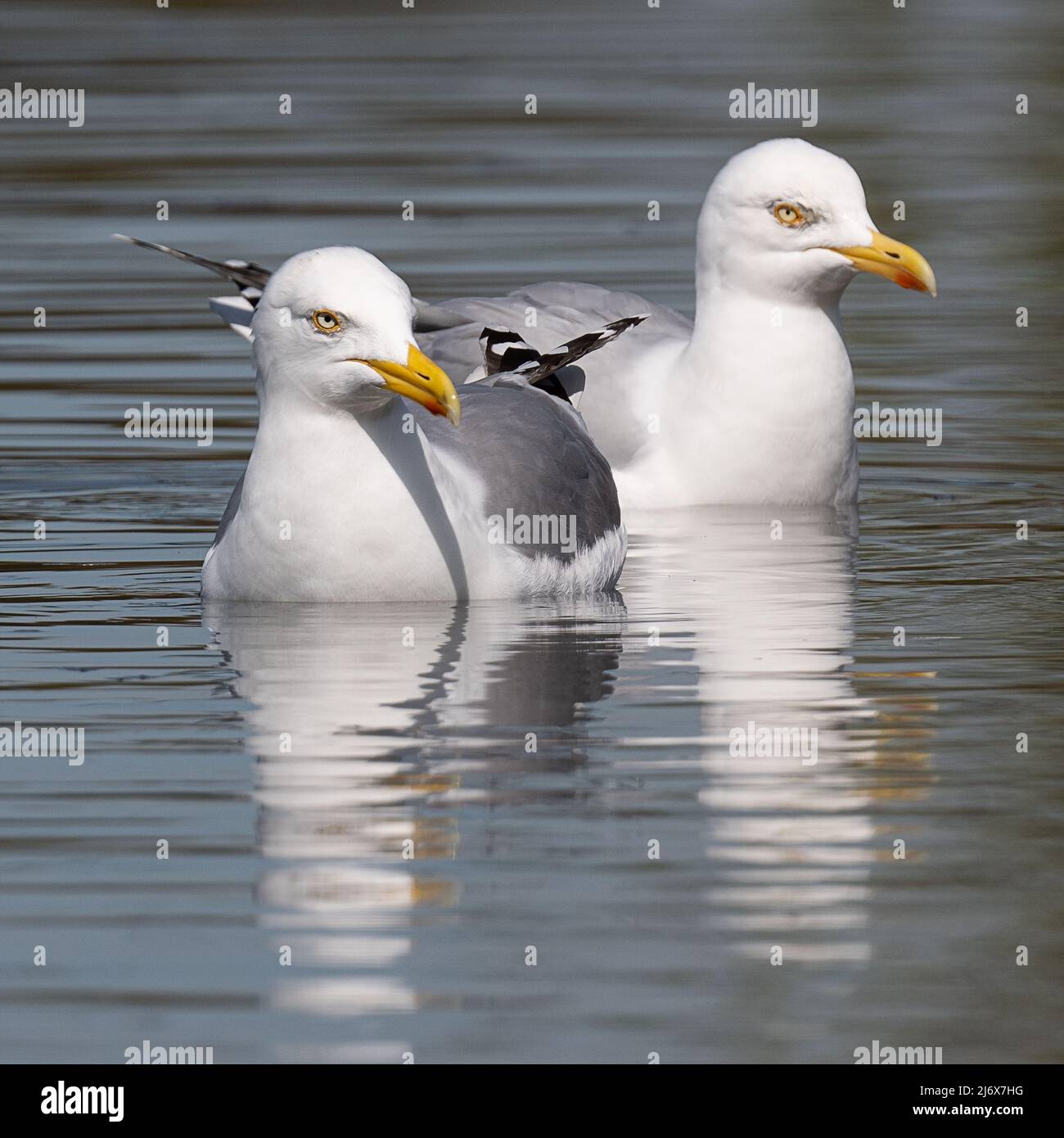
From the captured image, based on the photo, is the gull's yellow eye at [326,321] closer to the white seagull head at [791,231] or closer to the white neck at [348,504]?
the white neck at [348,504]

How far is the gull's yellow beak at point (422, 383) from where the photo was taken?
326 inches

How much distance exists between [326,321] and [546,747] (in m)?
1.82

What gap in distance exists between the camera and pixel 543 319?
12.2 meters

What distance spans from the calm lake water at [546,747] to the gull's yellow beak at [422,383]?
825mm

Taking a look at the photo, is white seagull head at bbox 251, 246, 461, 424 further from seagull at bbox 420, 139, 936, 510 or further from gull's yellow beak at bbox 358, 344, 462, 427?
seagull at bbox 420, 139, 936, 510

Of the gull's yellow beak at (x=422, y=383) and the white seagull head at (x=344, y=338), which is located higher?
the white seagull head at (x=344, y=338)

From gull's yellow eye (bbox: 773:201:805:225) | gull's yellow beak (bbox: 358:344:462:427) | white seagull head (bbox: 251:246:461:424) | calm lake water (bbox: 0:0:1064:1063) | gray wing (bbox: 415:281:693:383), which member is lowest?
calm lake water (bbox: 0:0:1064:1063)

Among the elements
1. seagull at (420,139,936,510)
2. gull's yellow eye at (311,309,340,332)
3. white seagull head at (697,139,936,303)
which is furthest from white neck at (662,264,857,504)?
gull's yellow eye at (311,309,340,332)

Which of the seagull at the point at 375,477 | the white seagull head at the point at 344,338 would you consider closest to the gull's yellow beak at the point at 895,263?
the seagull at the point at 375,477

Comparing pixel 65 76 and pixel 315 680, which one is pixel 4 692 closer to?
pixel 315 680

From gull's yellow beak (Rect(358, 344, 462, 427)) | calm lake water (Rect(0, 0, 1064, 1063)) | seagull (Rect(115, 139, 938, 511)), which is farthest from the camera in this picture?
seagull (Rect(115, 139, 938, 511))

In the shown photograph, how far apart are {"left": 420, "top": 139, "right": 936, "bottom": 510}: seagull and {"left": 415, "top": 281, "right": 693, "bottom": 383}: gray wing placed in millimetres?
14

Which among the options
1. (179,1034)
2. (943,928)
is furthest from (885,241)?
(179,1034)

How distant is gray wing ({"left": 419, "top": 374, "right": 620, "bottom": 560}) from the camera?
9.66 metres
